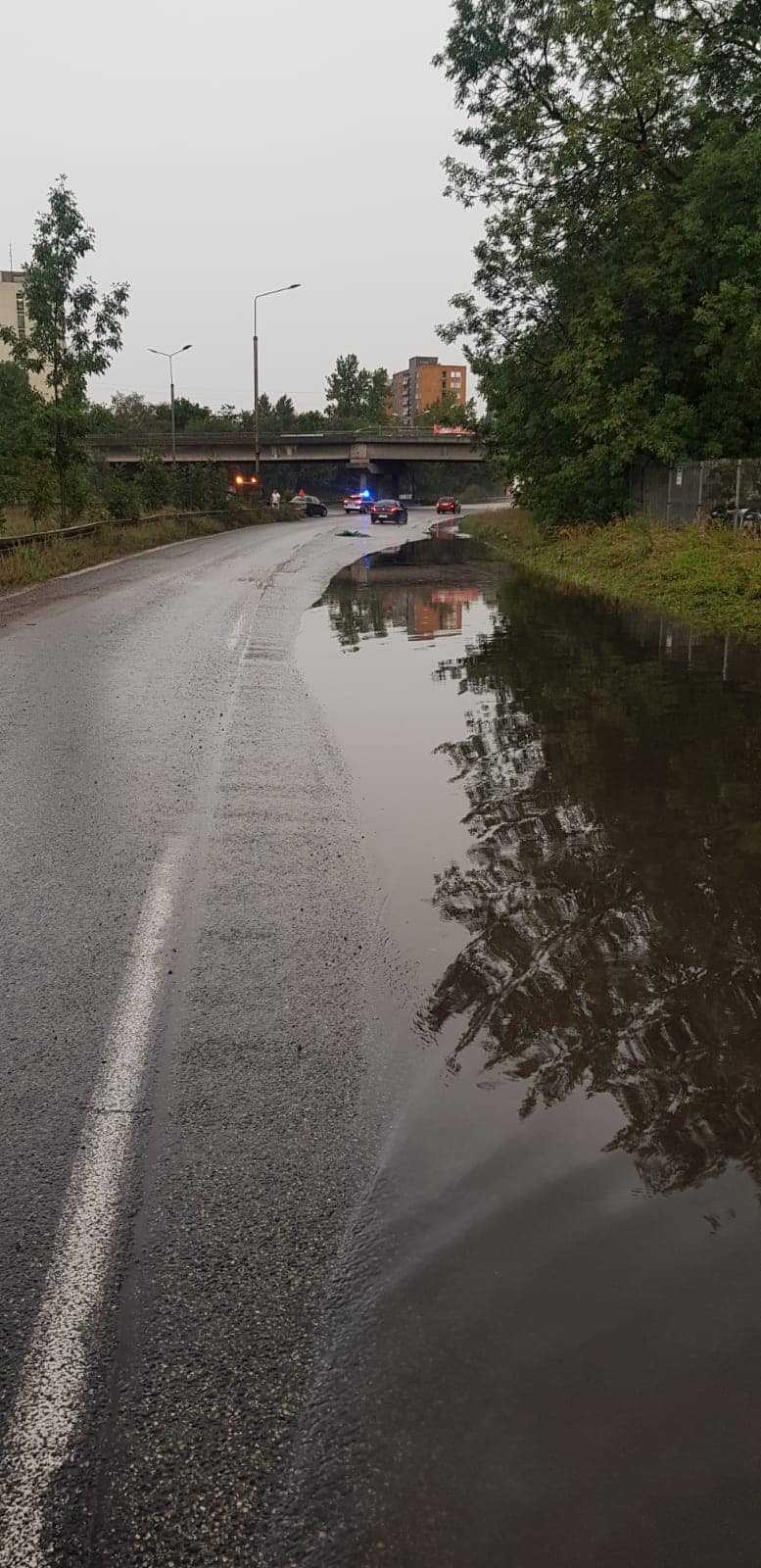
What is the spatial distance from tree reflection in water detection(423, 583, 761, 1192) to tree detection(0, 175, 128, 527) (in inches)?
841

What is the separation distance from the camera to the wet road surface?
228 centimetres

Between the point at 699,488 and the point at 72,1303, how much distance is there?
80.9ft

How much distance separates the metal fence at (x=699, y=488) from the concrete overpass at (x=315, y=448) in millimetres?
71986

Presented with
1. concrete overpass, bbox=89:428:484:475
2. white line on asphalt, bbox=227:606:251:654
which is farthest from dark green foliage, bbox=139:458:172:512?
concrete overpass, bbox=89:428:484:475

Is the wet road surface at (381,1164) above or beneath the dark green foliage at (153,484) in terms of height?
beneath

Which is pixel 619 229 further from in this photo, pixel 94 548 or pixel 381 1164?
pixel 381 1164

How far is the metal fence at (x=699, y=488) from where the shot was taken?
23547 millimetres

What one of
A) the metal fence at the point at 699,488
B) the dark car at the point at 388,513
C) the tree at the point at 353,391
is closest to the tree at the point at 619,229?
the metal fence at the point at 699,488

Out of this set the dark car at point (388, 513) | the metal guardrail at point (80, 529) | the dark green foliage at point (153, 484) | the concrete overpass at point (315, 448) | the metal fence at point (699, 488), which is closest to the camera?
the metal fence at point (699, 488)

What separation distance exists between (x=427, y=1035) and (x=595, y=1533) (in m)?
2.12

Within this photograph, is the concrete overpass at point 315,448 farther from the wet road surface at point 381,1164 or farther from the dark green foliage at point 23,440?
the wet road surface at point 381,1164

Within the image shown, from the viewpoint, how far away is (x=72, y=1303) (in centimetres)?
279

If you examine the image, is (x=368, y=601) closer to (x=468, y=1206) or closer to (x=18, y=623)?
(x=18, y=623)

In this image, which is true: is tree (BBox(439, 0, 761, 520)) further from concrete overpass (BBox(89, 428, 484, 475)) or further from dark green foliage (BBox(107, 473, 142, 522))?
concrete overpass (BBox(89, 428, 484, 475))
